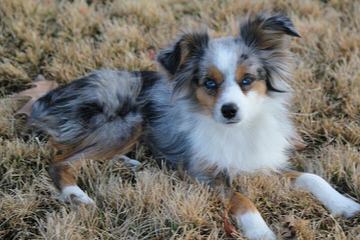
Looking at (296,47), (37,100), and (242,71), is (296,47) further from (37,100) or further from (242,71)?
(37,100)

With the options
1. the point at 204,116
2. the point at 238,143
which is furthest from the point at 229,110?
the point at 238,143

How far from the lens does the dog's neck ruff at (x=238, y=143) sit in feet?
13.3

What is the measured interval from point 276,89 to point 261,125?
0.91 feet

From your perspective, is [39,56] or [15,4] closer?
[39,56]

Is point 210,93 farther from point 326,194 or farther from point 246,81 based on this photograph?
point 326,194

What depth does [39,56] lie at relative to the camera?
5.75 metres

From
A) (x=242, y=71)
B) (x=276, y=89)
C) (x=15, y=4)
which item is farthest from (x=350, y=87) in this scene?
(x=15, y=4)

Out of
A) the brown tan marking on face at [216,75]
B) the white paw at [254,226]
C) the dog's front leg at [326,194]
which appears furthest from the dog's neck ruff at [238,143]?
the white paw at [254,226]

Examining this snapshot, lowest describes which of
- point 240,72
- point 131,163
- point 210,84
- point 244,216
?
point 131,163

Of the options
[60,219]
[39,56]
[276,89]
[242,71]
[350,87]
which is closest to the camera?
[60,219]

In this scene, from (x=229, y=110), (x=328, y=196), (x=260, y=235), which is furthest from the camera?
(x=328, y=196)

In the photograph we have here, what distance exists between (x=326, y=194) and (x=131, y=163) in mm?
1436

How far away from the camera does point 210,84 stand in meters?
3.84

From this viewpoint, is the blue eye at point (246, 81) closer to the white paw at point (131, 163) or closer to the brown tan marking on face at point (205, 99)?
the brown tan marking on face at point (205, 99)
